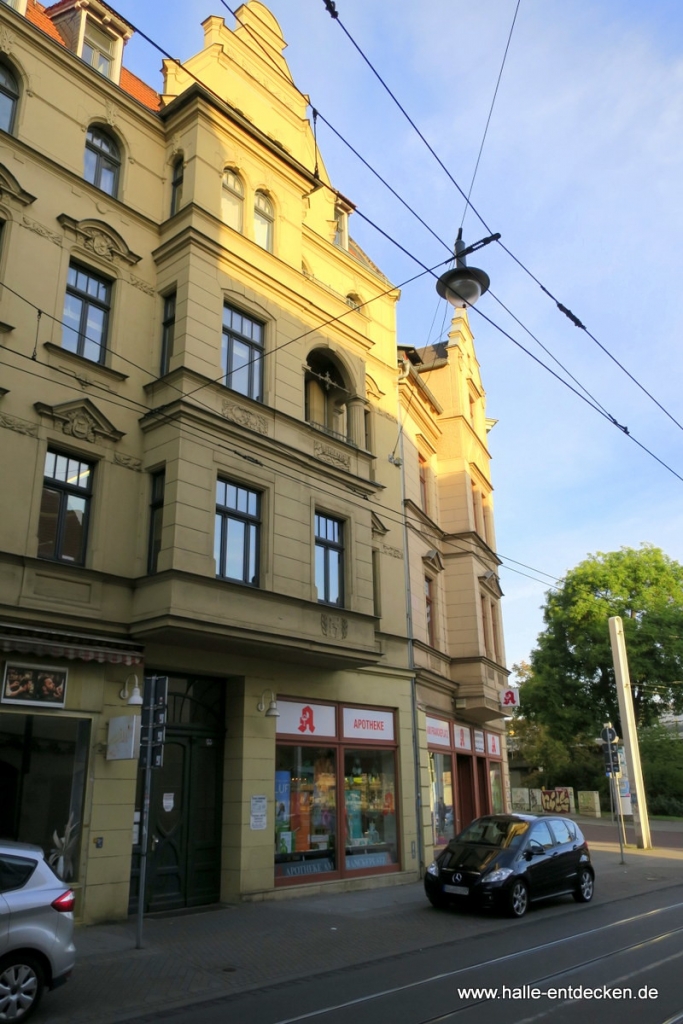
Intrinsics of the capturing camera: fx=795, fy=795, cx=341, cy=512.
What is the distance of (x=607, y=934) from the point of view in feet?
36.6

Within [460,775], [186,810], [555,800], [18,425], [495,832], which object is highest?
[18,425]

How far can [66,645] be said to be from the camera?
11914 millimetres

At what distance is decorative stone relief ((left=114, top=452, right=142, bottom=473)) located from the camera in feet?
46.3

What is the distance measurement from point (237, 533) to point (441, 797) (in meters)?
10.7

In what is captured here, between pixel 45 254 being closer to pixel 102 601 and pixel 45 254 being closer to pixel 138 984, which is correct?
pixel 102 601

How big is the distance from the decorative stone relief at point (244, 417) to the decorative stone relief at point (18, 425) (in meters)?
3.49

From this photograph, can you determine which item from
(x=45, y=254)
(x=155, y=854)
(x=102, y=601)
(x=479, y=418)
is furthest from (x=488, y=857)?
(x=479, y=418)

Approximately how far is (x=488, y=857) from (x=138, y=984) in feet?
22.0

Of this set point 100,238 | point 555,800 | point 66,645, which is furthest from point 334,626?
point 555,800

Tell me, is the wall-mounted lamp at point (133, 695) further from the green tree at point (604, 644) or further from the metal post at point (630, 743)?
the green tree at point (604, 644)

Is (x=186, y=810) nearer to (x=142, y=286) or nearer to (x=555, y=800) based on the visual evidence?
(x=142, y=286)

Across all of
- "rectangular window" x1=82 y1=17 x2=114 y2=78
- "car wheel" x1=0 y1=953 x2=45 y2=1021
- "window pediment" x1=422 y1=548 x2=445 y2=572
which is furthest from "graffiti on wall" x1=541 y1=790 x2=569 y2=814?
"car wheel" x1=0 y1=953 x2=45 y2=1021

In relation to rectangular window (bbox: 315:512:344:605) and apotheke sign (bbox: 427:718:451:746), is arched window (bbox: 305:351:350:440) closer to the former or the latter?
rectangular window (bbox: 315:512:344:605)

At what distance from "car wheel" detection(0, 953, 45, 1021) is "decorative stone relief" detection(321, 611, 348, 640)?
913cm
